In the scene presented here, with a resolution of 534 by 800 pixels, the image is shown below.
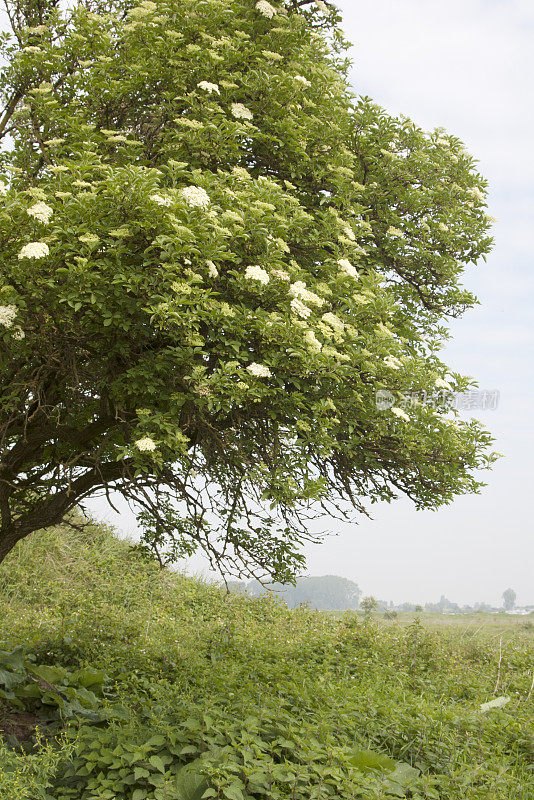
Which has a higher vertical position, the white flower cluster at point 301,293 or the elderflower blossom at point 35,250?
the white flower cluster at point 301,293

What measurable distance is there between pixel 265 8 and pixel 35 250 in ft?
12.5

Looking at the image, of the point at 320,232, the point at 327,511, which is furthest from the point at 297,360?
the point at 327,511

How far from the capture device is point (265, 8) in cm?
660

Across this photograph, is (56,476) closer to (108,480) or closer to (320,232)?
(108,480)

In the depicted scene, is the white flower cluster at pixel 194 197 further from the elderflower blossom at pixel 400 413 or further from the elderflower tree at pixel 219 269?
the elderflower blossom at pixel 400 413

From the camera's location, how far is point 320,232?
6.45 m

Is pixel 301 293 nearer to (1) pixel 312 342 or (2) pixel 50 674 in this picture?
A: (1) pixel 312 342

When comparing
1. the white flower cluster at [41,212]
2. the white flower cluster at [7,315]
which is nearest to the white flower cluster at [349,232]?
the white flower cluster at [41,212]

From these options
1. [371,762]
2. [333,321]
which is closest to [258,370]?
[333,321]

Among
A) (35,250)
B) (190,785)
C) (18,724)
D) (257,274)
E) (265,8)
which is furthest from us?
(265,8)

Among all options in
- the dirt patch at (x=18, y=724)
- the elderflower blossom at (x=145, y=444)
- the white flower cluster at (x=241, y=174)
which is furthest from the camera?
the dirt patch at (x=18, y=724)

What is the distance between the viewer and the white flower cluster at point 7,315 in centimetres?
515

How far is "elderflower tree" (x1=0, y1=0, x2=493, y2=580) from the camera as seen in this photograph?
5121 mm

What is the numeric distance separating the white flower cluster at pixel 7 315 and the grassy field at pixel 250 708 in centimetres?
344
